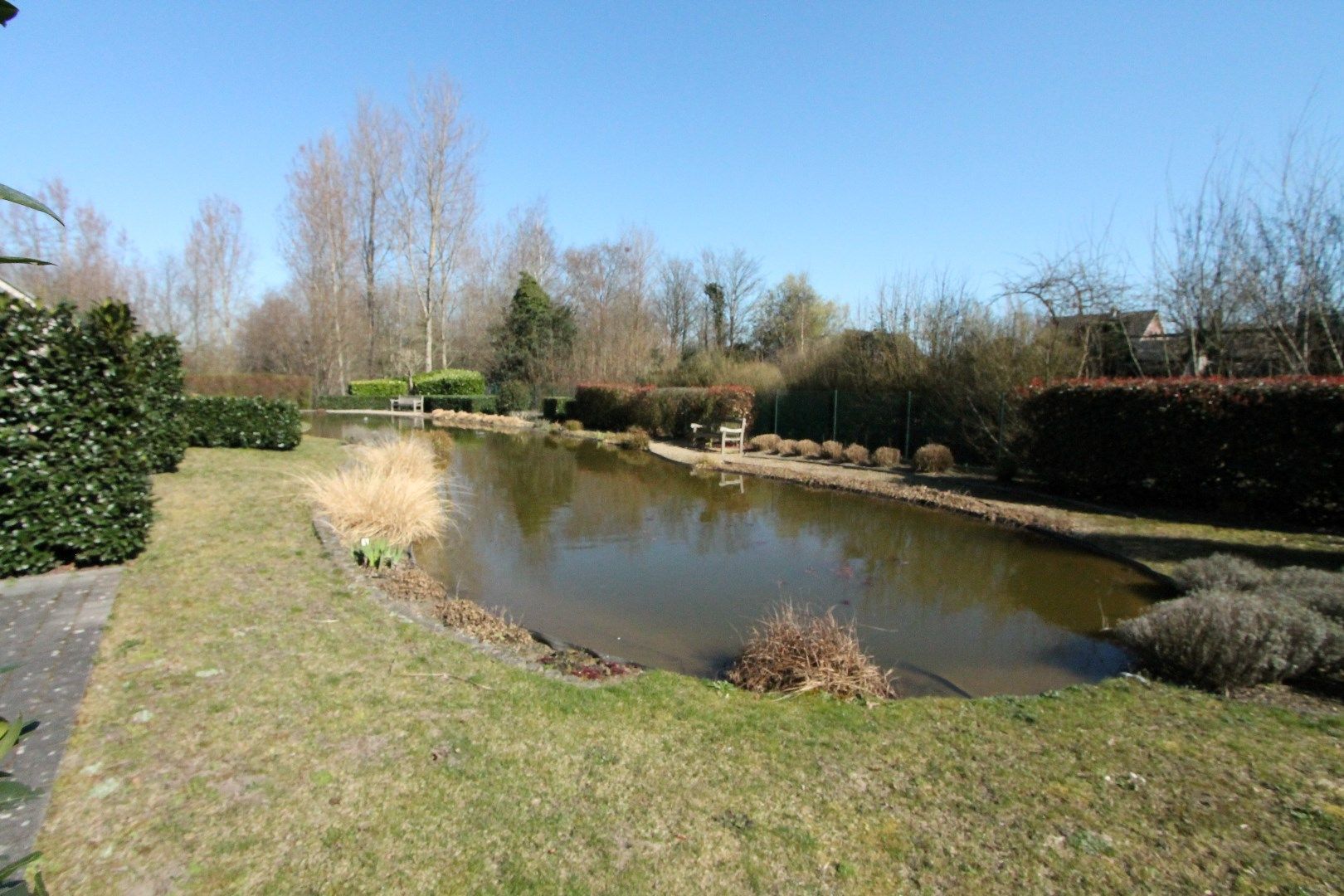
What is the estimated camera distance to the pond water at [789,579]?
5629mm

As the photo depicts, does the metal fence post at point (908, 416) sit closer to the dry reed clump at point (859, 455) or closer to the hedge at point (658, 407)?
the dry reed clump at point (859, 455)

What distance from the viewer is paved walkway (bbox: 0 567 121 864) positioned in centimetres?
280

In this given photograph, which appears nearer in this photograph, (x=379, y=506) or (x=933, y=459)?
(x=379, y=506)

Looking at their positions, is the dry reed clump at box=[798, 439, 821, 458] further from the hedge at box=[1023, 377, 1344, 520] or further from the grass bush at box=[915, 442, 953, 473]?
the hedge at box=[1023, 377, 1344, 520]

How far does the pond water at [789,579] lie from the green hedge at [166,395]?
424 centimetres

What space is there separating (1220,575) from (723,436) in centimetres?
1330

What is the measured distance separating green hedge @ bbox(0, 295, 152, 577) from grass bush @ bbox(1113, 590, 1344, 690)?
8149 millimetres

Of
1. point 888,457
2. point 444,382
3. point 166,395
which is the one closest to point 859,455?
point 888,457

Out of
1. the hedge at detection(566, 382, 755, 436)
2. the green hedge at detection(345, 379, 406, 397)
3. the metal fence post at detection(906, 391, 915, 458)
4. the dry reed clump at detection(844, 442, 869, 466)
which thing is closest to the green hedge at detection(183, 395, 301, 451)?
the hedge at detection(566, 382, 755, 436)

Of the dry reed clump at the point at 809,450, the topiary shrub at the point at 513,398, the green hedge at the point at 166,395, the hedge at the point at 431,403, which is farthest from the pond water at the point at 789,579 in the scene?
the hedge at the point at 431,403

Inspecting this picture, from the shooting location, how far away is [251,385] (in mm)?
30516

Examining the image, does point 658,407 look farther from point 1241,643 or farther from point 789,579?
point 1241,643

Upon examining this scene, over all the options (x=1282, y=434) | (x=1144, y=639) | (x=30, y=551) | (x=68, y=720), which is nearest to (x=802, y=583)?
(x=1144, y=639)

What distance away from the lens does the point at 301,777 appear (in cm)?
305
